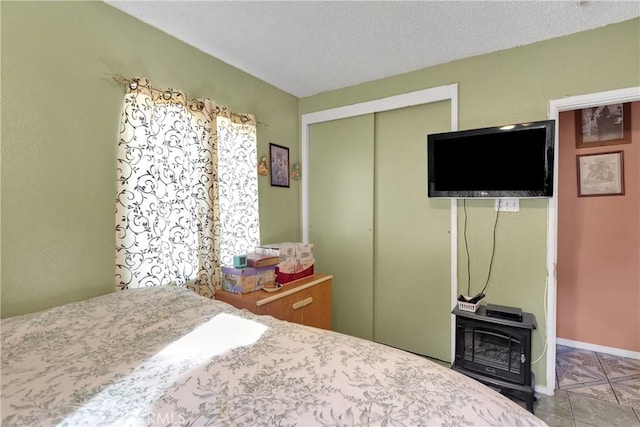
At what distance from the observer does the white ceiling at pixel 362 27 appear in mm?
1648

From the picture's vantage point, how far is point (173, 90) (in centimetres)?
183

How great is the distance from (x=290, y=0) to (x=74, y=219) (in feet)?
5.19

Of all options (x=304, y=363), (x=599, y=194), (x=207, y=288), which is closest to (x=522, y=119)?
(x=599, y=194)

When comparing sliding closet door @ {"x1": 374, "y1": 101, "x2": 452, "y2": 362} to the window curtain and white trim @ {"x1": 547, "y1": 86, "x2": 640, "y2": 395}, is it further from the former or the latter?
the window curtain

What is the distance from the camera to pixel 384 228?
A: 8.80 ft

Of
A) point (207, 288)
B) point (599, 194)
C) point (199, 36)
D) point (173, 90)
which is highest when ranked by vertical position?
point (199, 36)

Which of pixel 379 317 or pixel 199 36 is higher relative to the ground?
pixel 199 36

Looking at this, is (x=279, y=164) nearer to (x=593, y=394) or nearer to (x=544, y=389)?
(x=544, y=389)

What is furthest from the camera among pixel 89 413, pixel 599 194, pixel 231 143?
pixel 599 194

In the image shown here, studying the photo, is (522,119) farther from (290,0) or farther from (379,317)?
(379,317)

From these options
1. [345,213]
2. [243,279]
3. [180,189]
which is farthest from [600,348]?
[180,189]

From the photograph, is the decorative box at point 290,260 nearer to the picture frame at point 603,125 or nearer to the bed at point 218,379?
the bed at point 218,379

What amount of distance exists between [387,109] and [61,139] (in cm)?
223

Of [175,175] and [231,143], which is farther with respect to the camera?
[231,143]
